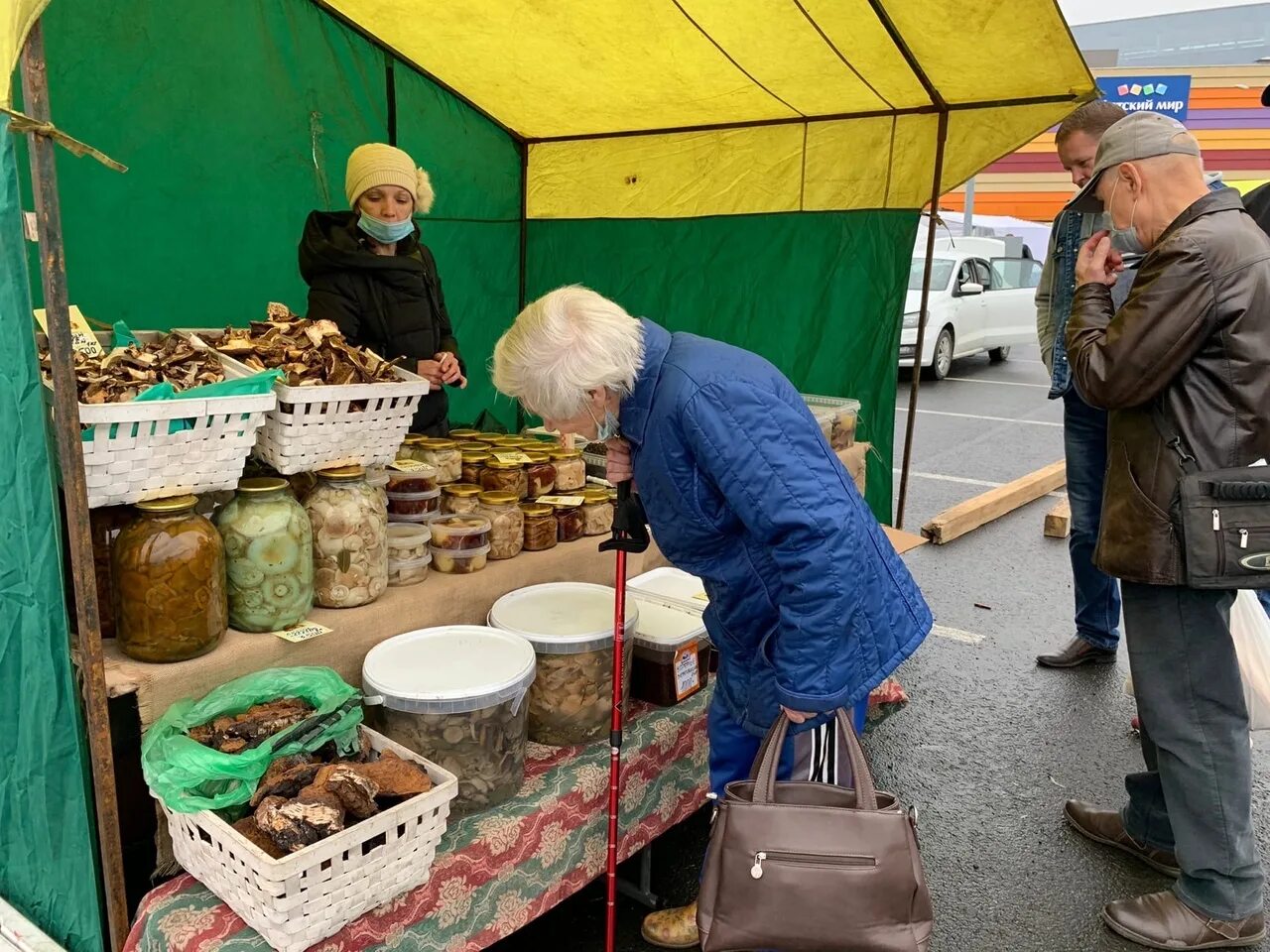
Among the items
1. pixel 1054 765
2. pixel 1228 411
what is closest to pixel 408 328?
pixel 1228 411

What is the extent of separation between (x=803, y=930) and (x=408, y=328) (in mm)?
2369

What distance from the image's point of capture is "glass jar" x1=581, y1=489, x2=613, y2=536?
2959 mm

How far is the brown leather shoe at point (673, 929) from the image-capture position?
93.4 inches

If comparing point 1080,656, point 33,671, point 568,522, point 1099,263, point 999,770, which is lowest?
point 999,770

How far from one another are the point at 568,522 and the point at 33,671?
145cm

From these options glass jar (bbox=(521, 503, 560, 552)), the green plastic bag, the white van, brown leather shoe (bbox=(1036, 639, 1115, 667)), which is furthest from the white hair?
the white van

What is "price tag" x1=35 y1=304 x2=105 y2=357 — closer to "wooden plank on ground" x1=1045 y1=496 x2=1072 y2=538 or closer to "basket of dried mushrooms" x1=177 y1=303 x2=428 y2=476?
"basket of dried mushrooms" x1=177 y1=303 x2=428 y2=476

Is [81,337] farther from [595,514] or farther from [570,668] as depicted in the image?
[595,514]

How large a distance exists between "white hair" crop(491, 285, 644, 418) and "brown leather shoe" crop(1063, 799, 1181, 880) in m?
2.21

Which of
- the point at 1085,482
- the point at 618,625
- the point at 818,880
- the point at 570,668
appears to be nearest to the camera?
the point at 818,880

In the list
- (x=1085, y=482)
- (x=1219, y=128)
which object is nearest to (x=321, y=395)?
(x=1085, y=482)

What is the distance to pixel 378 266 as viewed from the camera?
3.15 metres

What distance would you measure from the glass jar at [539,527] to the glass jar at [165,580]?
3.27ft

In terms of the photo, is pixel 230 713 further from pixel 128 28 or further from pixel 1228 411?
pixel 128 28
